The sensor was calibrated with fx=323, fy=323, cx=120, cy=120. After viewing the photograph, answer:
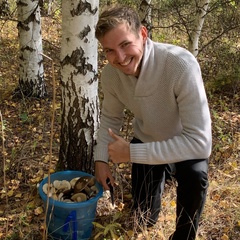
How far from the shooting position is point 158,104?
75.2 inches

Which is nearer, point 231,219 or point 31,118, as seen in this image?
point 231,219

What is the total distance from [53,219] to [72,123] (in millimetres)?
718

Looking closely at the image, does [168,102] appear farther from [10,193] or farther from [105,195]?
[10,193]

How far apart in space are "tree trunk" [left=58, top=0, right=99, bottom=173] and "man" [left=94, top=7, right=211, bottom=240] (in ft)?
0.84

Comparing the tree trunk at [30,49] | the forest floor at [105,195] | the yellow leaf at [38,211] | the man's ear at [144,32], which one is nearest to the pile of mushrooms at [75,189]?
the forest floor at [105,195]

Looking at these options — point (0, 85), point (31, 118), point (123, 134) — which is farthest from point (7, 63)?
point (123, 134)

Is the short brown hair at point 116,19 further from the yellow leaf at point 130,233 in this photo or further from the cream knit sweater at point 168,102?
the yellow leaf at point 130,233

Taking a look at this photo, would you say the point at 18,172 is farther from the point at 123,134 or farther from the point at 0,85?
the point at 0,85

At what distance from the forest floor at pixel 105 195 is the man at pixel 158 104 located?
0.84ft

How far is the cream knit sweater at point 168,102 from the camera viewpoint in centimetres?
172

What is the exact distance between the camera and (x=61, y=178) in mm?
2271

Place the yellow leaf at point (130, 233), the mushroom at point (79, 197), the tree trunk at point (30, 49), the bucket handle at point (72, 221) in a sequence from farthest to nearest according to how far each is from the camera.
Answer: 1. the tree trunk at point (30, 49)
2. the yellow leaf at point (130, 233)
3. the mushroom at point (79, 197)
4. the bucket handle at point (72, 221)

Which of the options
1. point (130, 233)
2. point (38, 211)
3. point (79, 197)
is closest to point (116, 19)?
point (79, 197)

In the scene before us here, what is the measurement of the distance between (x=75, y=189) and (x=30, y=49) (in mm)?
2676
